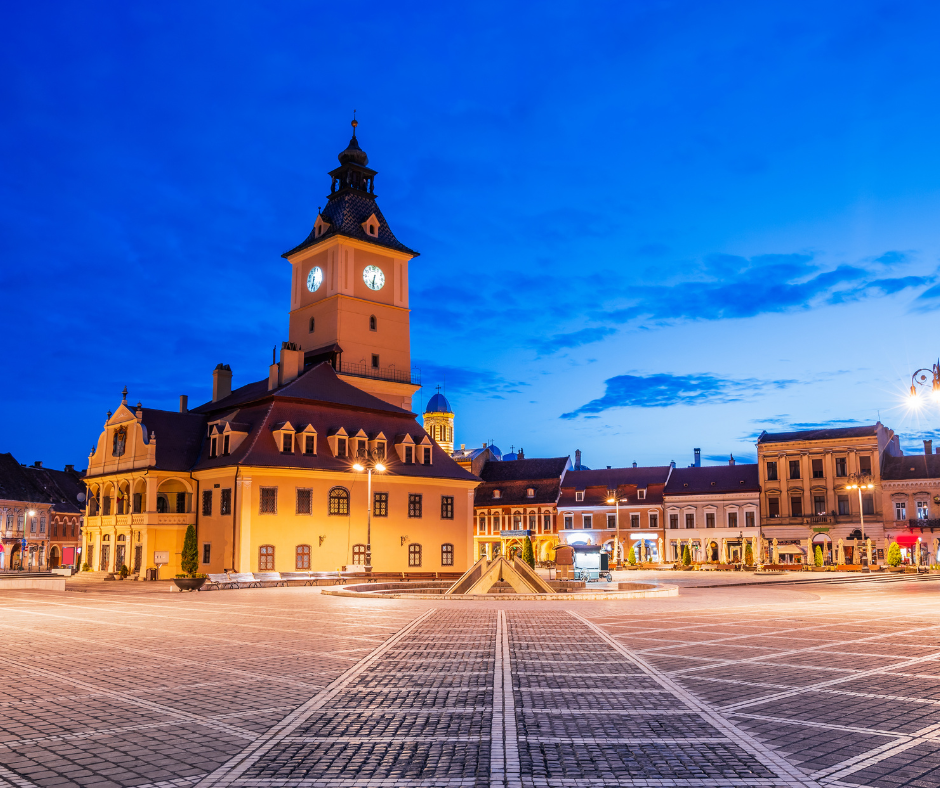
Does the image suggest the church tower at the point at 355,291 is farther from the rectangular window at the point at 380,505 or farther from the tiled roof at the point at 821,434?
the tiled roof at the point at 821,434

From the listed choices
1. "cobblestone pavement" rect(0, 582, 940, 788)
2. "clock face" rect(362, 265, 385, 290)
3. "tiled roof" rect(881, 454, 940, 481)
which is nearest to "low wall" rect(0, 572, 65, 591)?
"cobblestone pavement" rect(0, 582, 940, 788)

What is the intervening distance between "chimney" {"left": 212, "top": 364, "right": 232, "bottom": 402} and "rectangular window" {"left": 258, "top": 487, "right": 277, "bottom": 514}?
18073 mm

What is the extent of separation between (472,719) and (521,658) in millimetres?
5228

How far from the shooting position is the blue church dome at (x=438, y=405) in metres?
126

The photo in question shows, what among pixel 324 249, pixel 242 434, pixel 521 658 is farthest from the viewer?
pixel 324 249

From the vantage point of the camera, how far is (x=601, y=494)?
86438mm

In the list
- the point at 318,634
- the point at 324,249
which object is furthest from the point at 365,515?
the point at 318,634

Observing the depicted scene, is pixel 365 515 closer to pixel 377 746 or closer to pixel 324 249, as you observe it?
pixel 324 249

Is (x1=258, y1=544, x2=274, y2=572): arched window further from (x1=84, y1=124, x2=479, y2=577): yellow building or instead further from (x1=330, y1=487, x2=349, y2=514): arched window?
(x1=330, y1=487, x2=349, y2=514): arched window

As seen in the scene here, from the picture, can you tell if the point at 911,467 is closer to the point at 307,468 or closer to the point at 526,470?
the point at 526,470

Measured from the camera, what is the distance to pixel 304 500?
5062 centimetres

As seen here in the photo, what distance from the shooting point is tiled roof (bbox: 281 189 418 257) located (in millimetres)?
64812

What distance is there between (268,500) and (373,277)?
23024 mm

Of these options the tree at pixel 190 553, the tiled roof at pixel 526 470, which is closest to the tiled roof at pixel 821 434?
the tiled roof at pixel 526 470
